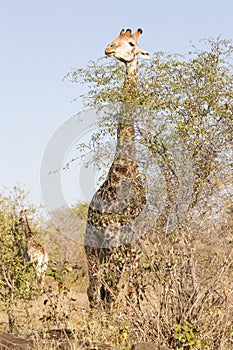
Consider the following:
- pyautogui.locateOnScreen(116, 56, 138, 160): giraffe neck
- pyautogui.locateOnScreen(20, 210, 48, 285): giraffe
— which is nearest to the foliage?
pyautogui.locateOnScreen(20, 210, 48, 285): giraffe

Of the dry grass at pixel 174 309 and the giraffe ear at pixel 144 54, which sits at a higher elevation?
the giraffe ear at pixel 144 54

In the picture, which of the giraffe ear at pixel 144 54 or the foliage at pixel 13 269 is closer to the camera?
the foliage at pixel 13 269

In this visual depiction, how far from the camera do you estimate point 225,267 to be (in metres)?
6.32

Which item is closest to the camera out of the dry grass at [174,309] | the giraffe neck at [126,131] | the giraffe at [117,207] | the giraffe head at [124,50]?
the dry grass at [174,309]

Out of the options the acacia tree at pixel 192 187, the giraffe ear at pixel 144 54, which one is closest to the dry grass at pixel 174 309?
the acacia tree at pixel 192 187

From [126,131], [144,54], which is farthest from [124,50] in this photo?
[126,131]

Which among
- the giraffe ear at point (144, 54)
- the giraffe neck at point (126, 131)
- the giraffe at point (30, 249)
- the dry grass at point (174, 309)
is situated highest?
the giraffe ear at point (144, 54)

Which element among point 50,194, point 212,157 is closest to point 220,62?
point 212,157

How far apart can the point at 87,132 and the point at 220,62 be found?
2.34 metres

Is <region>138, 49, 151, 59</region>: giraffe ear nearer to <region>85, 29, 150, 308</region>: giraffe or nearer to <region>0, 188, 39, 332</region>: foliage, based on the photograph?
<region>85, 29, 150, 308</region>: giraffe

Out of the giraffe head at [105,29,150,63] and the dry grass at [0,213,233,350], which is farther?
the giraffe head at [105,29,150,63]

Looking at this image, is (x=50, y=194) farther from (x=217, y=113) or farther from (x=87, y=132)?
(x=217, y=113)

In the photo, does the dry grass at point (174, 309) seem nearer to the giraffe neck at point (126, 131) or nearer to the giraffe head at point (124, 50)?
the giraffe neck at point (126, 131)

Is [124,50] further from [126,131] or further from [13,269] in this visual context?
[13,269]
